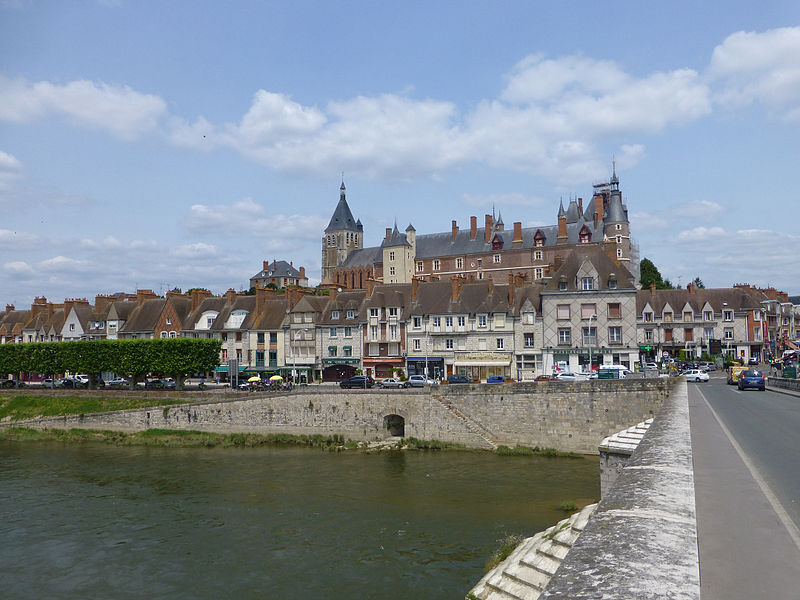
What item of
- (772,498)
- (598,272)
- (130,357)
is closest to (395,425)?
(598,272)

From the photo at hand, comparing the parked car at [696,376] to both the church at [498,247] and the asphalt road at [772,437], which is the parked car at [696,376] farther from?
the church at [498,247]

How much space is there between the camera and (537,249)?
9238 centimetres

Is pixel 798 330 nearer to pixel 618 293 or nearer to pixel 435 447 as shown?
pixel 618 293

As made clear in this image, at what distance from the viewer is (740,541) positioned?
5.09m

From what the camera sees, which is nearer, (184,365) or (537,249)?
(184,365)

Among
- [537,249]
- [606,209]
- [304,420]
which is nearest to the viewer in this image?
[304,420]

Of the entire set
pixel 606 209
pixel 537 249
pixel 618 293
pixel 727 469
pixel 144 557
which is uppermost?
pixel 606 209

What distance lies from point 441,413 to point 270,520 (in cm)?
1526

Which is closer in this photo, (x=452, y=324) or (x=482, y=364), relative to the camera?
(x=482, y=364)

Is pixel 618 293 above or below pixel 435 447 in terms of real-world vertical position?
above

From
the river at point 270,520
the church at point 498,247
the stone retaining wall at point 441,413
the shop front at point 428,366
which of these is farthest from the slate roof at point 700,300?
the river at point 270,520

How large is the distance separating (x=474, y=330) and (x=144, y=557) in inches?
1444

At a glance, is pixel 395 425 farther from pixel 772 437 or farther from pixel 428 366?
pixel 772 437

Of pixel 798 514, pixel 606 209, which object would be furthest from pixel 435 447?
pixel 606 209
